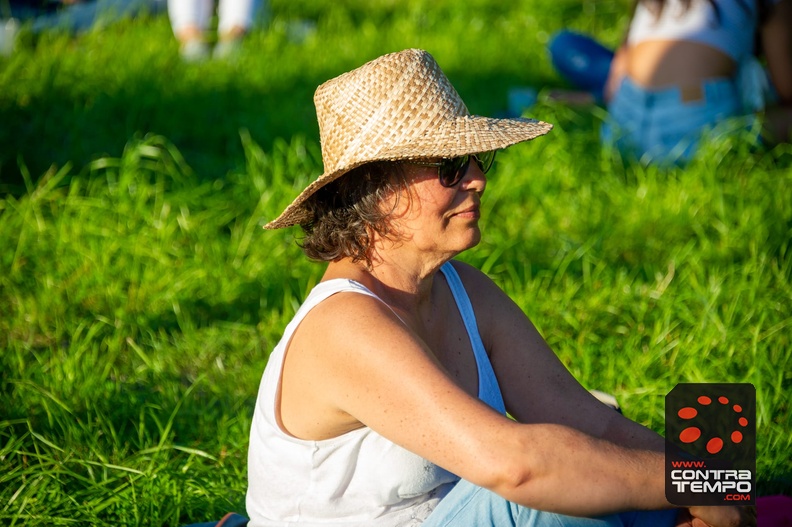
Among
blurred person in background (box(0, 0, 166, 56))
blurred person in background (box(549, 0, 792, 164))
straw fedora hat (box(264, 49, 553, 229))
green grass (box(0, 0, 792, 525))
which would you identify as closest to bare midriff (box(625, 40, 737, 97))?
blurred person in background (box(549, 0, 792, 164))

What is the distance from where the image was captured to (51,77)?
17.3 ft

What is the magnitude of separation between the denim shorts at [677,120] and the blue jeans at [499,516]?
295 cm

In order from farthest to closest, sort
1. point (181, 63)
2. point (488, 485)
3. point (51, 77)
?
point (181, 63), point (51, 77), point (488, 485)

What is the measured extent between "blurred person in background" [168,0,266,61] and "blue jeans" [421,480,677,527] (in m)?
4.44

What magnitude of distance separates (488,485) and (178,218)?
270cm

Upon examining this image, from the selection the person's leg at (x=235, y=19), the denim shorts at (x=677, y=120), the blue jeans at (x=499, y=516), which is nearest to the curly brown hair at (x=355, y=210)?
the blue jeans at (x=499, y=516)

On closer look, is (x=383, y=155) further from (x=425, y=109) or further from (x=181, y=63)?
(x=181, y=63)

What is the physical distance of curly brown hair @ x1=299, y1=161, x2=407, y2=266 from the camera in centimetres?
222

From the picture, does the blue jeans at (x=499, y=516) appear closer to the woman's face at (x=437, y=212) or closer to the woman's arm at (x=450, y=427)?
the woman's arm at (x=450, y=427)

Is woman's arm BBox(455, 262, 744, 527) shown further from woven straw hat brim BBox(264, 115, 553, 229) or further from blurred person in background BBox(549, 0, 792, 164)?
blurred person in background BBox(549, 0, 792, 164)

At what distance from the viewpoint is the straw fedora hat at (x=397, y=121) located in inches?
84.3

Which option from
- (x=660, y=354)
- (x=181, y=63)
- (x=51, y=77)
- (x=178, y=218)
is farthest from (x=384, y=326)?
(x=181, y=63)

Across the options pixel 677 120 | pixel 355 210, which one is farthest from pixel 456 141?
pixel 677 120

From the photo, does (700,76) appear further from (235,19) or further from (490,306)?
(235,19)
